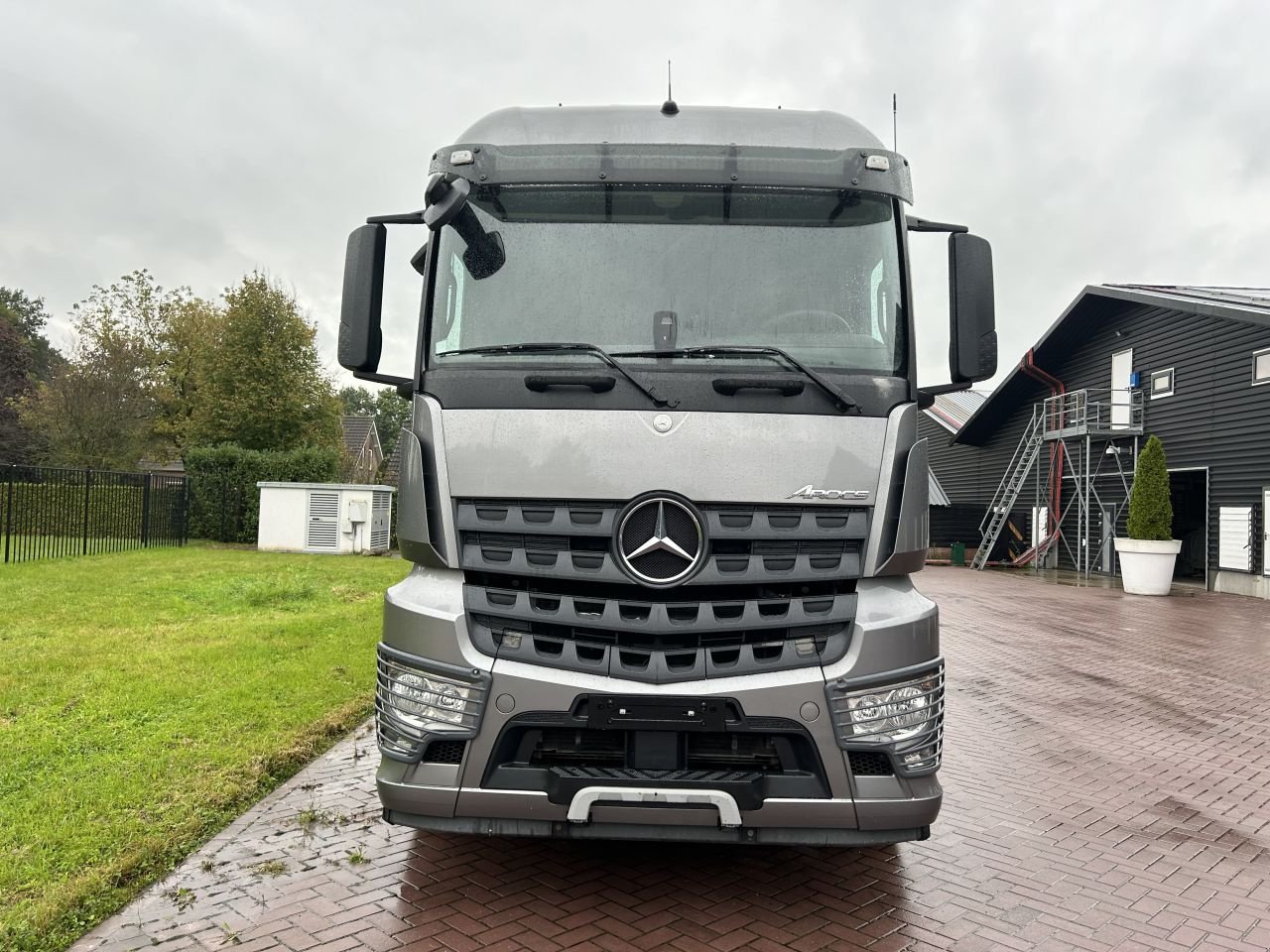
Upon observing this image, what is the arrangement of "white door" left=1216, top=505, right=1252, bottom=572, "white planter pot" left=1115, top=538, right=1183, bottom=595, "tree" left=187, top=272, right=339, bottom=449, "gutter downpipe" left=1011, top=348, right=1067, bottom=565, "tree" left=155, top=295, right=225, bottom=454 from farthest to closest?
"tree" left=155, top=295, right=225, bottom=454
"tree" left=187, top=272, right=339, bottom=449
"gutter downpipe" left=1011, top=348, right=1067, bottom=565
"white door" left=1216, top=505, right=1252, bottom=572
"white planter pot" left=1115, top=538, right=1183, bottom=595

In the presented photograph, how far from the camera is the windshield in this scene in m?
3.65

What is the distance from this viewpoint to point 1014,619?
13938 millimetres

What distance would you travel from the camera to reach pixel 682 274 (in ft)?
12.2

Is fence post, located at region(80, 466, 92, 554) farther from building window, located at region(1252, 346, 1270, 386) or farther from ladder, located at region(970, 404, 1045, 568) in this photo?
building window, located at region(1252, 346, 1270, 386)

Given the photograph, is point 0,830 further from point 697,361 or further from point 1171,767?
point 1171,767

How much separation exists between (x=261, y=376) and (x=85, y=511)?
12540mm

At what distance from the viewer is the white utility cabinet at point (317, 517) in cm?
2161

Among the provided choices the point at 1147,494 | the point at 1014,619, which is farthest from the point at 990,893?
the point at 1147,494

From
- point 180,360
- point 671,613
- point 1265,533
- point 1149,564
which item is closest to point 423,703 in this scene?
point 671,613

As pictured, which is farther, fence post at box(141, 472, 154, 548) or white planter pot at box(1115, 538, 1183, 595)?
fence post at box(141, 472, 154, 548)

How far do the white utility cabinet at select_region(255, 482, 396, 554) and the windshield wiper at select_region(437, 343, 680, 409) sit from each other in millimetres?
18797

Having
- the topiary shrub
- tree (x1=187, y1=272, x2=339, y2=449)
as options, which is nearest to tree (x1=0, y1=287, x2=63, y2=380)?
tree (x1=187, y1=272, x2=339, y2=449)

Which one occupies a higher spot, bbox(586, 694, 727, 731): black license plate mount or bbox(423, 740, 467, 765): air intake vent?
bbox(586, 694, 727, 731): black license plate mount

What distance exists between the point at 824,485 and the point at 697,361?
2.12 ft
